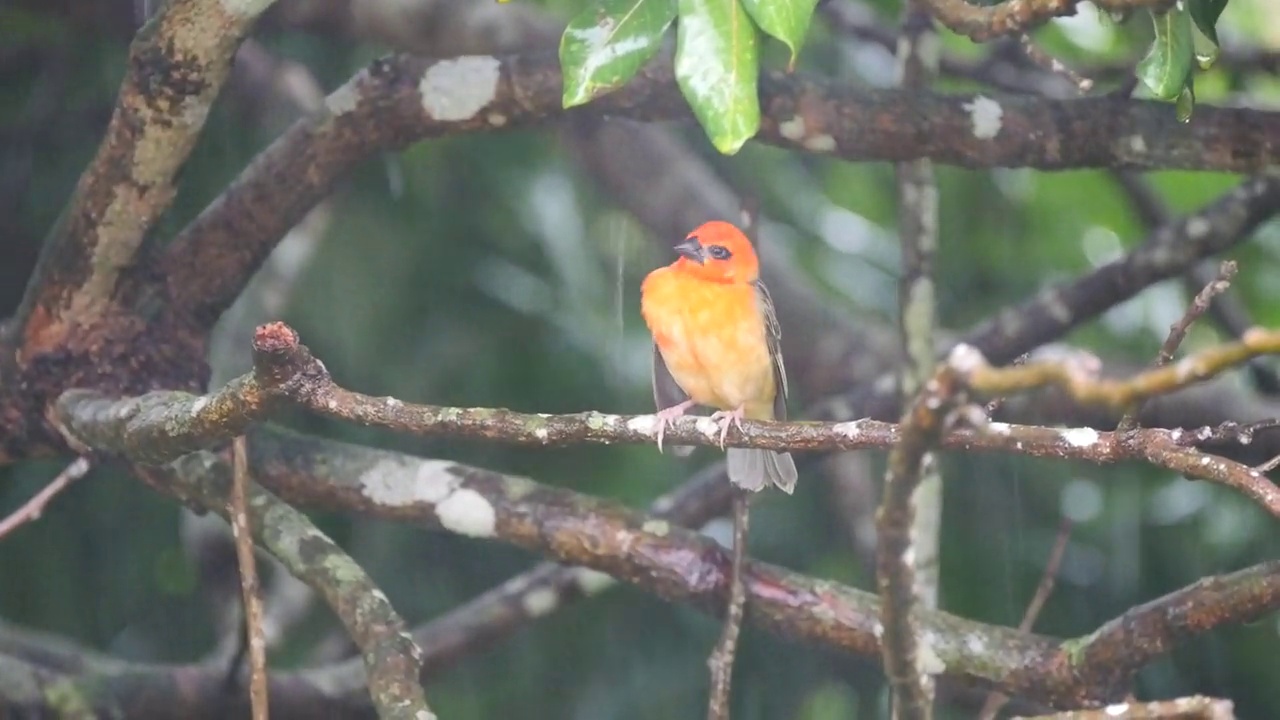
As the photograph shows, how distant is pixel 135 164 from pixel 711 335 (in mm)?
1608

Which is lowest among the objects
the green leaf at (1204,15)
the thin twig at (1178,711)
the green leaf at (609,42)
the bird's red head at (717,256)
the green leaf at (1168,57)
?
the thin twig at (1178,711)

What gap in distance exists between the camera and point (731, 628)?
333cm

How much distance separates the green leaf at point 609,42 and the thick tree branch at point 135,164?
86 cm

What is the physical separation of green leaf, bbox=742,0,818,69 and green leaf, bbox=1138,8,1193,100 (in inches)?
28.1

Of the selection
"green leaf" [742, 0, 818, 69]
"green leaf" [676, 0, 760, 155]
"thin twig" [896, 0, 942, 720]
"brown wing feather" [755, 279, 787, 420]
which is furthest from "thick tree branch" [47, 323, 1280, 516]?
"brown wing feather" [755, 279, 787, 420]

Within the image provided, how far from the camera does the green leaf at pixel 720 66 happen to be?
249 cm

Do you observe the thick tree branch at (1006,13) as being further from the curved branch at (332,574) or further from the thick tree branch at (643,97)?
the curved branch at (332,574)

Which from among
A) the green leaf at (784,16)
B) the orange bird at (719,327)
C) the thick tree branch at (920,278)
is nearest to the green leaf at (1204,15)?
the thick tree branch at (920,278)

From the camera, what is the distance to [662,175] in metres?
5.49

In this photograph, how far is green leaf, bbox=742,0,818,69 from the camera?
2457 mm

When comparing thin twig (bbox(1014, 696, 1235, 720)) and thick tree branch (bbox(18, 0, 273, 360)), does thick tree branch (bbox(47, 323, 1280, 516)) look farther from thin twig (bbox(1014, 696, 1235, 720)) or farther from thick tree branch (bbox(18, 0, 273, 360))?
thick tree branch (bbox(18, 0, 273, 360))

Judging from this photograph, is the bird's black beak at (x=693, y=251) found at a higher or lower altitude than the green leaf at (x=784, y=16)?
higher

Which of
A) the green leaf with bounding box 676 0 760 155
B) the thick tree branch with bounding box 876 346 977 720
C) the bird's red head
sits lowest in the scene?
the thick tree branch with bounding box 876 346 977 720

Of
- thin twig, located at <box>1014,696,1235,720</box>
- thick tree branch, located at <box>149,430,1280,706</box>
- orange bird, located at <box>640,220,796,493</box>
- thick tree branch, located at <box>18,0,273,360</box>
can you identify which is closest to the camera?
thin twig, located at <box>1014,696,1235,720</box>
